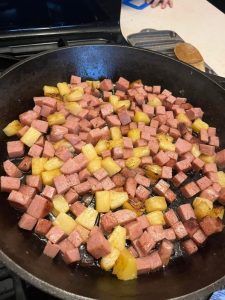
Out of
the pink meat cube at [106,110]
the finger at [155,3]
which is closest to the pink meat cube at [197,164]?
the pink meat cube at [106,110]

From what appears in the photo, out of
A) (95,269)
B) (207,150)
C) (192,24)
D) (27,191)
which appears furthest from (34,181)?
(192,24)

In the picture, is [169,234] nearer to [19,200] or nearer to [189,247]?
[189,247]

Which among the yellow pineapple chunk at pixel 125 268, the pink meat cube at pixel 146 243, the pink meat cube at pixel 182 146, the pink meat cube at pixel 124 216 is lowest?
the yellow pineapple chunk at pixel 125 268

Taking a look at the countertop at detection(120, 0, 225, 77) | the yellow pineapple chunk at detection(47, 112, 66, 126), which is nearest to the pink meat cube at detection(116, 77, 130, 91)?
the yellow pineapple chunk at detection(47, 112, 66, 126)

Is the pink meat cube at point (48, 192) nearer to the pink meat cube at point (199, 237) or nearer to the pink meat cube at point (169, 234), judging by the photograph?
the pink meat cube at point (169, 234)

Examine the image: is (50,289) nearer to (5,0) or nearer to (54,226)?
(54,226)

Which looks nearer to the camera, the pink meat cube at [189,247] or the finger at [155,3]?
the pink meat cube at [189,247]
